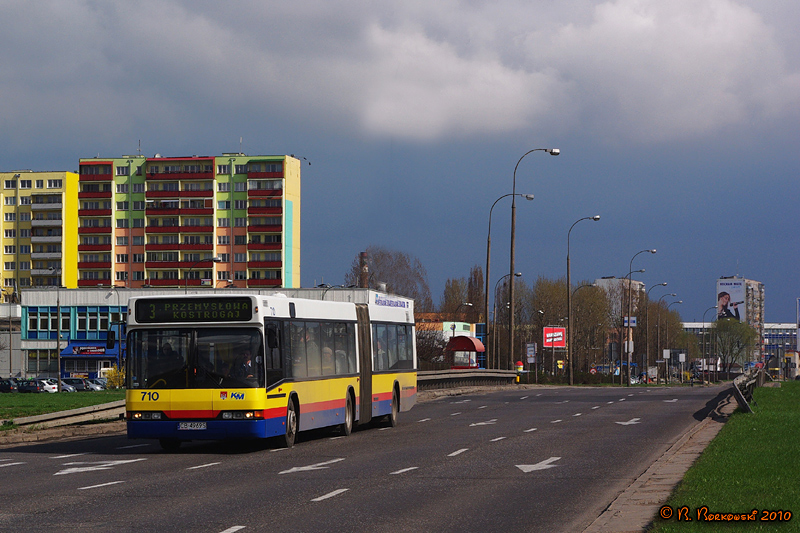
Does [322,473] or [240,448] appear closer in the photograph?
[322,473]

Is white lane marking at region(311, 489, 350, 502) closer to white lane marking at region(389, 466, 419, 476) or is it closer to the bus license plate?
white lane marking at region(389, 466, 419, 476)

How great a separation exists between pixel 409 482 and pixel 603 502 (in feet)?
9.39

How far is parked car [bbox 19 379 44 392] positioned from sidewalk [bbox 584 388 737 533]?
6230 cm

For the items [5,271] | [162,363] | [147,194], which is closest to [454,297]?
[147,194]

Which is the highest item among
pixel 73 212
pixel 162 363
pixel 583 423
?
pixel 73 212

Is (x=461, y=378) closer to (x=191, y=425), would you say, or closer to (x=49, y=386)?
(x=191, y=425)

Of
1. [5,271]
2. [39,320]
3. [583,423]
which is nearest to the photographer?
[583,423]

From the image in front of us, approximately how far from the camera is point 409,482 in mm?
14164

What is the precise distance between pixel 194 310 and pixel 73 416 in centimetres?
826

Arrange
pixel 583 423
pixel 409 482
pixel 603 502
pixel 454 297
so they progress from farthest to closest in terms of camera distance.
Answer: pixel 454 297, pixel 583 423, pixel 409 482, pixel 603 502

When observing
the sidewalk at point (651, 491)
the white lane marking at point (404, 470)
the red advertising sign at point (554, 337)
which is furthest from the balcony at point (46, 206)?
the white lane marking at point (404, 470)

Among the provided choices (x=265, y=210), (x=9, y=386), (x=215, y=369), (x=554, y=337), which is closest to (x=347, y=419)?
(x=215, y=369)

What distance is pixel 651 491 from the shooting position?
1230 centimetres

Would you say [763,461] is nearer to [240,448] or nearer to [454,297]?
[240,448]
